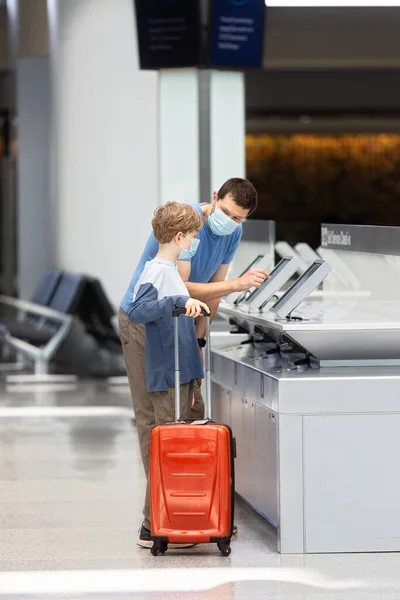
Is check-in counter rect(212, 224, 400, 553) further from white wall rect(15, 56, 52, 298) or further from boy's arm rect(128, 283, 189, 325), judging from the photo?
white wall rect(15, 56, 52, 298)

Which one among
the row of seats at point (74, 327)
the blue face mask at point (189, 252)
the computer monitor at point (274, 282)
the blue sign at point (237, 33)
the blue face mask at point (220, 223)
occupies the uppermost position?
the blue sign at point (237, 33)

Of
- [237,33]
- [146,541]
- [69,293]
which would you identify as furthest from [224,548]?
[69,293]

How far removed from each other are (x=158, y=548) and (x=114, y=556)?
0.20 metres

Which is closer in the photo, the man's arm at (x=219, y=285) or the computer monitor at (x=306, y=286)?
the man's arm at (x=219, y=285)

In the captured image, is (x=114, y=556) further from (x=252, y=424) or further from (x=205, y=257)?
(x=205, y=257)

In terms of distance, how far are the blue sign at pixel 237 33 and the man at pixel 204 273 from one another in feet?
21.0

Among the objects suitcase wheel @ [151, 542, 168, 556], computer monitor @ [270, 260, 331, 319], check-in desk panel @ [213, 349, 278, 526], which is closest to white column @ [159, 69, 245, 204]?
check-in desk panel @ [213, 349, 278, 526]

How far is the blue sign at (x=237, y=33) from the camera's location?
11141mm

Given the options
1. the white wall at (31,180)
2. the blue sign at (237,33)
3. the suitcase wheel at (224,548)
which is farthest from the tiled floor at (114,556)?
the white wall at (31,180)

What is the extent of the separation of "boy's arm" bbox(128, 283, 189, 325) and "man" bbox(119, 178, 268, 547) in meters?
0.13

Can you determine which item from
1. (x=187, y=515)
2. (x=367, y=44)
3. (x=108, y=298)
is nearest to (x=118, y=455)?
(x=187, y=515)

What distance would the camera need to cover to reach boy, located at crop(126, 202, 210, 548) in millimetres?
4637

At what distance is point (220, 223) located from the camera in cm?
494

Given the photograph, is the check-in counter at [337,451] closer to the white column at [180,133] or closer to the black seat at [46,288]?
the white column at [180,133]
